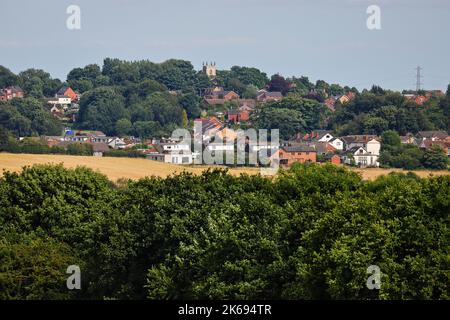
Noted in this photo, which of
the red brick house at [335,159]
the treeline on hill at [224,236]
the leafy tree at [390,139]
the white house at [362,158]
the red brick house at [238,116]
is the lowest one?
the red brick house at [335,159]

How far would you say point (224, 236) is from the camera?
3647cm

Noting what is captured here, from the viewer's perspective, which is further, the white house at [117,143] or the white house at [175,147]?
the white house at [117,143]

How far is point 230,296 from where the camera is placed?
33.8 metres

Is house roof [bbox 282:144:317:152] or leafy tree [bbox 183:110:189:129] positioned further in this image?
leafy tree [bbox 183:110:189:129]

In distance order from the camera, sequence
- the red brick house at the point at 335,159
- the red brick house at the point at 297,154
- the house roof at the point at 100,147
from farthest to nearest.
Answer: the house roof at the point at 100,147
the red brick house at the point at 335,159
the red brick house at the point at 297,154

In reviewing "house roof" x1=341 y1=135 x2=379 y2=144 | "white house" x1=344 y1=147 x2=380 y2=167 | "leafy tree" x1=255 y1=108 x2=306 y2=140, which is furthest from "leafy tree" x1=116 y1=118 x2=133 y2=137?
"white house" x1=344 y1=147 x2=380 y2=167

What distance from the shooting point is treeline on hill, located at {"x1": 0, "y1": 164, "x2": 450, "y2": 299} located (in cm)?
3170

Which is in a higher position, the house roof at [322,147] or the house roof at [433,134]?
the house roof at [433,134]

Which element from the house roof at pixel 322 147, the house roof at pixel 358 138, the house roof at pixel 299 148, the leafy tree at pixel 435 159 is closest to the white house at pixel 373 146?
Answer: the house roof at pixel 358 138

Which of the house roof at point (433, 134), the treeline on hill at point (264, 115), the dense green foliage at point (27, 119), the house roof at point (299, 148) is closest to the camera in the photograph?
the house roof at point (299, 148)

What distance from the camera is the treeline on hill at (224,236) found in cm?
3170

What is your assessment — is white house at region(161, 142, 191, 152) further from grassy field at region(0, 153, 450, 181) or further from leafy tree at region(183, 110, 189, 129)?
→ leafy tree at region(183, 110, 189, 129)

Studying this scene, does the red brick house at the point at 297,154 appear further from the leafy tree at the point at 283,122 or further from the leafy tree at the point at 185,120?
the leafy tree at the point at 185,120
